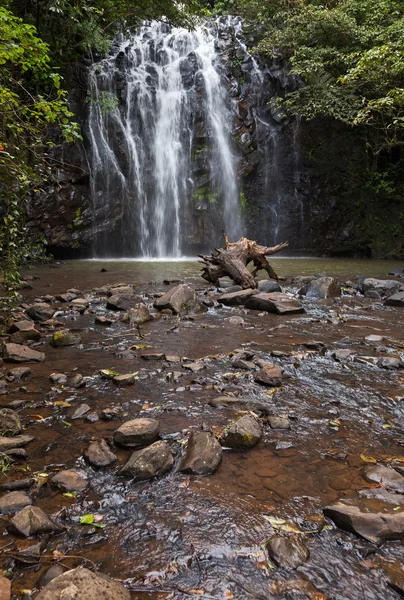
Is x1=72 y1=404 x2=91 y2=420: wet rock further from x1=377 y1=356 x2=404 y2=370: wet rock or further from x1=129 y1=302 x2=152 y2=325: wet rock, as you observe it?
x1=377 y1=356 x2=404 y2=370: wet rock

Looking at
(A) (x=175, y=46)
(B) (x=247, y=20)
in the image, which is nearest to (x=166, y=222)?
(A) (x=175, y=46)

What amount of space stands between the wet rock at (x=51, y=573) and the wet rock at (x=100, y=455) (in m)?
0.65

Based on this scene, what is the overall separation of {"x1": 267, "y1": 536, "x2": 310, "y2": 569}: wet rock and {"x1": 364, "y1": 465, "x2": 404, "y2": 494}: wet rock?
649 millimetres

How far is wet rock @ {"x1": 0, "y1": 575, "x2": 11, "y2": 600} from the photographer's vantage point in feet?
4.10

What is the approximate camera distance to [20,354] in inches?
144

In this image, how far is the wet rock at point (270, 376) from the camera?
125 inches

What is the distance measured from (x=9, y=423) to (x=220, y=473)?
52.6 inches

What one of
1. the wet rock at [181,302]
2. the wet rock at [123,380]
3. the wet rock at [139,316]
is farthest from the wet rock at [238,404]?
the wet rock at [181,302]

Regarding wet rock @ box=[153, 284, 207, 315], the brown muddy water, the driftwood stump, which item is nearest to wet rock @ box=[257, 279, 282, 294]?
the driftwood stump

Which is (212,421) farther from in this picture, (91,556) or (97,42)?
(97,42)

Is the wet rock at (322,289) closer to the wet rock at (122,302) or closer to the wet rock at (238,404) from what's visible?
the wet rock at (122,302)

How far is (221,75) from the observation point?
17234mm

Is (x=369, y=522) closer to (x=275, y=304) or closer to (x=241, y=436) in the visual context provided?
(x=241, y=436)

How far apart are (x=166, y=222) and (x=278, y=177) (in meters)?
5.88
